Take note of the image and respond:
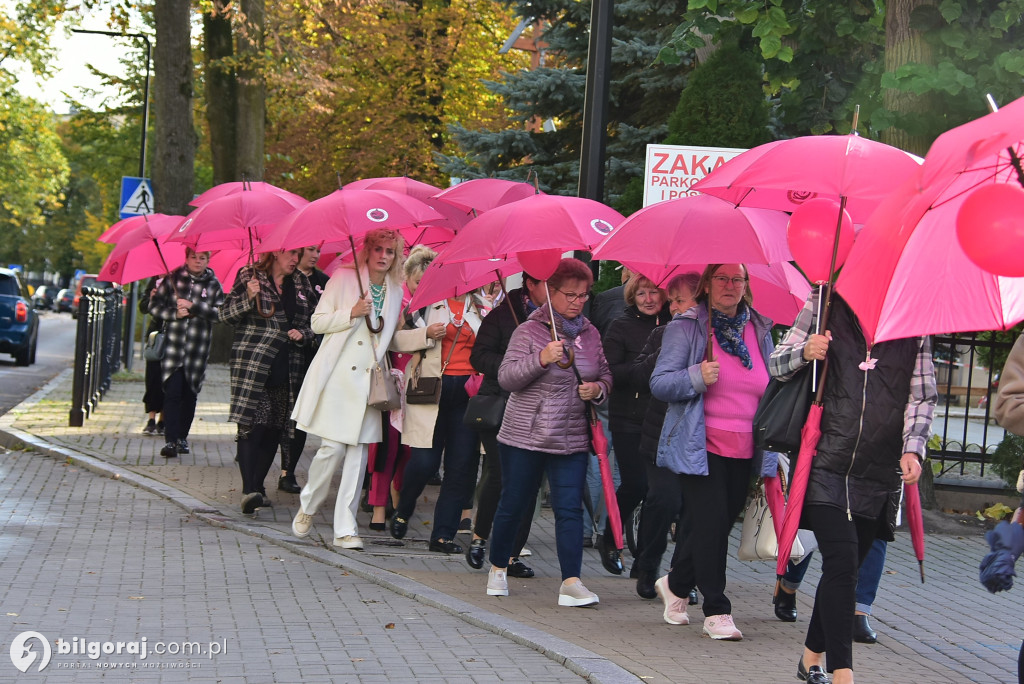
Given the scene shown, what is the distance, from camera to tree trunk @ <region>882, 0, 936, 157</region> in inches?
392

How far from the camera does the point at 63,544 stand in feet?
27.4

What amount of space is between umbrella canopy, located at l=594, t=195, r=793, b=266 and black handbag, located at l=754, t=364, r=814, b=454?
39.4 inches

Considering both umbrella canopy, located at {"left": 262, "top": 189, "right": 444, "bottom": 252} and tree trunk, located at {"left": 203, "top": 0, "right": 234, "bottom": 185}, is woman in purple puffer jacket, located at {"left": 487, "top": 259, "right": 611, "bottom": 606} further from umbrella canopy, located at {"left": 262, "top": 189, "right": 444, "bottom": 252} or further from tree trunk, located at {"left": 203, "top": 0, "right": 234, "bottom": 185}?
tree trunk, located at {"left": 203, "top": 0, "right": 234, "bottom": 185}

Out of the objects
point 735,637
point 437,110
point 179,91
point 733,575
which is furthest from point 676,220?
point 437,110

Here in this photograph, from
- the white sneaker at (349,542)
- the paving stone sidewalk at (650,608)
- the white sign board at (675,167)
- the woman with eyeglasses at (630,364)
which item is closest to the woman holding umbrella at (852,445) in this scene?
the paving stone sidewalk at (650,608)

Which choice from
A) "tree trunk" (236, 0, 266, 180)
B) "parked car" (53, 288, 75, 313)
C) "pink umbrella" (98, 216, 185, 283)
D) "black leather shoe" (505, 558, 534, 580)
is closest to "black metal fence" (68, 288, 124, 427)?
"pink umbrella" (98, 216, 185, 283)

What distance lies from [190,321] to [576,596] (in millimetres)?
6318

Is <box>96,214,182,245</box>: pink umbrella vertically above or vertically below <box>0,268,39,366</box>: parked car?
above

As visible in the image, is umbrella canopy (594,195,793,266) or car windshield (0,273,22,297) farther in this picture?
car windshield (0,273,22,297)

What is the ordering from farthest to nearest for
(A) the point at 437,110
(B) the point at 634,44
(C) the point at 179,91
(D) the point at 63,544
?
(A) the point at 437,110 < (C) the point at 179,91 < (B) the point at 634,44 < (D) the point at 63,544

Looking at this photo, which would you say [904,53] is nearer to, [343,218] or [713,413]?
[343,218]

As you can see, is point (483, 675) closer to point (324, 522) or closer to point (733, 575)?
point (733, 575)

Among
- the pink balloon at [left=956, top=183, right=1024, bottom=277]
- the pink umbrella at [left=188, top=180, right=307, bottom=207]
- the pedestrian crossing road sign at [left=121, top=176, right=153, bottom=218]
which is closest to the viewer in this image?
the pink balloon at [left=956, top=183, right=1024, bottom=277]

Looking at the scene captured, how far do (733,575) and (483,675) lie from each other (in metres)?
3.33
